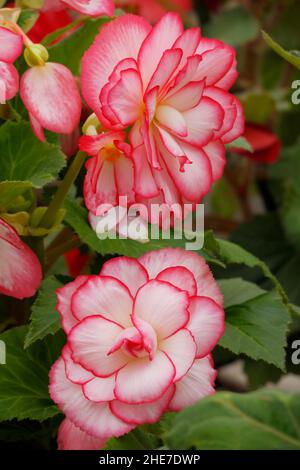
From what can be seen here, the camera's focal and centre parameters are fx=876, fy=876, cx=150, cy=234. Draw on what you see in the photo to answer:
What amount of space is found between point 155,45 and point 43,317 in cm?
16

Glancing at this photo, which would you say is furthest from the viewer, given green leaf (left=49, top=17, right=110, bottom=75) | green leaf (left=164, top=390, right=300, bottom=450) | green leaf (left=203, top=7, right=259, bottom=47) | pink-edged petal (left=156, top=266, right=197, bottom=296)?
green leaf (left=203, top=7, right=259, bottom=47)

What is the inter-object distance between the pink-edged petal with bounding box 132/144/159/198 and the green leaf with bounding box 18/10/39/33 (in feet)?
0.44

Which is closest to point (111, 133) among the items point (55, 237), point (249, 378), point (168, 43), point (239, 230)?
point (168, 43)

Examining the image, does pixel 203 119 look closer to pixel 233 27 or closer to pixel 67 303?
pixel 67 303

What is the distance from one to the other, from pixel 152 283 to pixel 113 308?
0.02m

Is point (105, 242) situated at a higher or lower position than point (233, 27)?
higher

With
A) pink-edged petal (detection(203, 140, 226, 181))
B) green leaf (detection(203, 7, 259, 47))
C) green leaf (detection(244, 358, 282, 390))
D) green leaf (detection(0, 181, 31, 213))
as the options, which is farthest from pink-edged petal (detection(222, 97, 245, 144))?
green leaf (detection(203, 7, 259, 47))

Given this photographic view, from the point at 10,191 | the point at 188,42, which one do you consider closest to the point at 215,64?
the point at 188,42

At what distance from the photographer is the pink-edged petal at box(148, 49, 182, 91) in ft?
1.38

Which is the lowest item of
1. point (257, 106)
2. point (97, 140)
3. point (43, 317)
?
point (257, 106)

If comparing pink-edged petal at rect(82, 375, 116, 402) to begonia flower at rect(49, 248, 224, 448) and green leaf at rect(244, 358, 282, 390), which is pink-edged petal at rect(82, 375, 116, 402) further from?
green leaf at rect(244, 358, 282, 390)

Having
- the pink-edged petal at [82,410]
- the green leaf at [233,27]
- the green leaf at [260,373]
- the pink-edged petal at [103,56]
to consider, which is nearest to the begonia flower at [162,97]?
the pink-edged petal at [103,56]

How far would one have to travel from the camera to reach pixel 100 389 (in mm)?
412

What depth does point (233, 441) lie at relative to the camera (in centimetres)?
33
